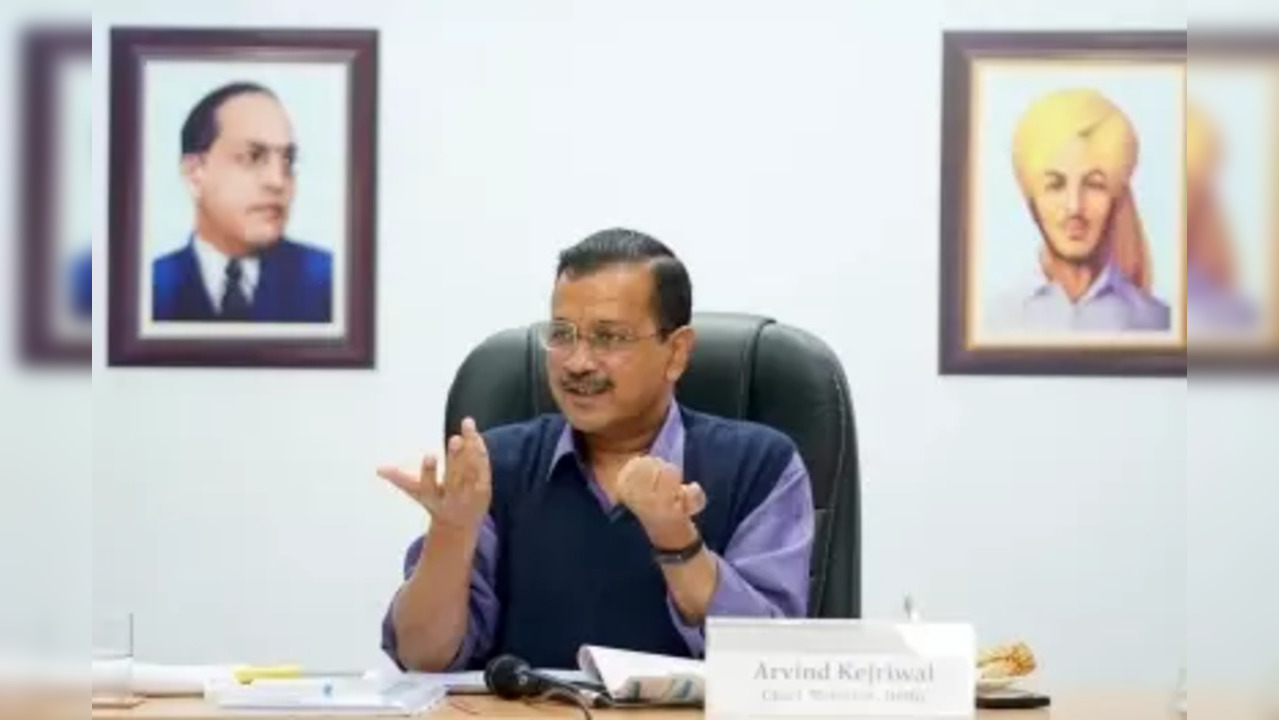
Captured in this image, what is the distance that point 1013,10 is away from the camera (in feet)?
8.66

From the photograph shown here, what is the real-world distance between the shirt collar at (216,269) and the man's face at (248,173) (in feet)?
0.10

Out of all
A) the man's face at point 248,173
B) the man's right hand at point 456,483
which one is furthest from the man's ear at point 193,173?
the man's right hand at point 456,483

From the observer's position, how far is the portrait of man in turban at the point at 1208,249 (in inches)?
A: 15.8

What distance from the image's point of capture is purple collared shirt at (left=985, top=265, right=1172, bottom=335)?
8.62ft

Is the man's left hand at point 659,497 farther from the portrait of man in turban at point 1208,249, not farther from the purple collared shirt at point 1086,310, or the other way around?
the portrait of man in turban at point 1208,249

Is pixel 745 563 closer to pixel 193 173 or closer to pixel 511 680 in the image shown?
pixel 511 680

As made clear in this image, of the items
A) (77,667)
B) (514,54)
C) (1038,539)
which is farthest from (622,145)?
(77,667)

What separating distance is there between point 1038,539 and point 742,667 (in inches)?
61.1

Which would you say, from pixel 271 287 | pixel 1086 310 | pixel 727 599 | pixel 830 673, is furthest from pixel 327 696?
pixel 1086 310

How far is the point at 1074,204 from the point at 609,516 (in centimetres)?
111

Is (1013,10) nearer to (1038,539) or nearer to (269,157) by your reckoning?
(1038,539)

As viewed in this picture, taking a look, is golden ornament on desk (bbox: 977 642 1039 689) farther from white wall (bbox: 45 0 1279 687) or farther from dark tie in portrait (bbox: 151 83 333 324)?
dark tie in portrait (bbox: 151 83 333 324)

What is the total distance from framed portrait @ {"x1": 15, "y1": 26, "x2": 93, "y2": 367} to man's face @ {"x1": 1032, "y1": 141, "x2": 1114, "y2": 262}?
236cm

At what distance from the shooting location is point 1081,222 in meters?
2.65
